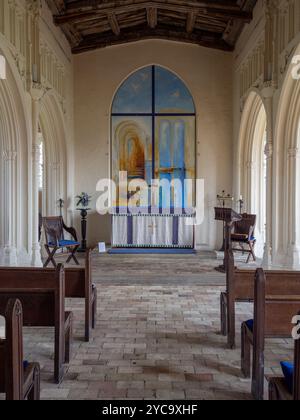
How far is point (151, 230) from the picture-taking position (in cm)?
1080

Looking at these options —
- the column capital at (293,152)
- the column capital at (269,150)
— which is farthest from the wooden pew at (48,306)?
the column capital at (269,150)

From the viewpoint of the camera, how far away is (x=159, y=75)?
11664mm

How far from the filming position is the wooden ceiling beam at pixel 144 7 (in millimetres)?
8898

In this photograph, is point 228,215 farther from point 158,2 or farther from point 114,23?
point 114,23

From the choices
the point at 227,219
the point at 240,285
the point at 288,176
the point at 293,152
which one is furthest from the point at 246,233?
the point at 240,285

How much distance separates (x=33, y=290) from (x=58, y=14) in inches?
327

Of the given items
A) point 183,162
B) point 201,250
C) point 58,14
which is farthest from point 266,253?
point 58,14

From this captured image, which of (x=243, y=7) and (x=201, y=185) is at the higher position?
(x=243, y=7)

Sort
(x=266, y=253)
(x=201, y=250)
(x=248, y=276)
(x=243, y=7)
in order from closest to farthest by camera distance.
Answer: (x=248, y=276) → (x=266, y=253) → (x=243, y=7) → (x=201, y=250)

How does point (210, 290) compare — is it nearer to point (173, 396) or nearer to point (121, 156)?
point (173, 396)

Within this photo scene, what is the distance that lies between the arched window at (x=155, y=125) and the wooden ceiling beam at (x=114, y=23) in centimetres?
128

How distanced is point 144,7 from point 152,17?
2.82 feet

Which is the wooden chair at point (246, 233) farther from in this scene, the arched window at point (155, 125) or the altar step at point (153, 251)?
the arched window at point (155, 125)

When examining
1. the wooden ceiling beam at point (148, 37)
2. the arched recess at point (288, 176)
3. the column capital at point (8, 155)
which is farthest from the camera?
the wooden ceiling beam at point (148, 37)
